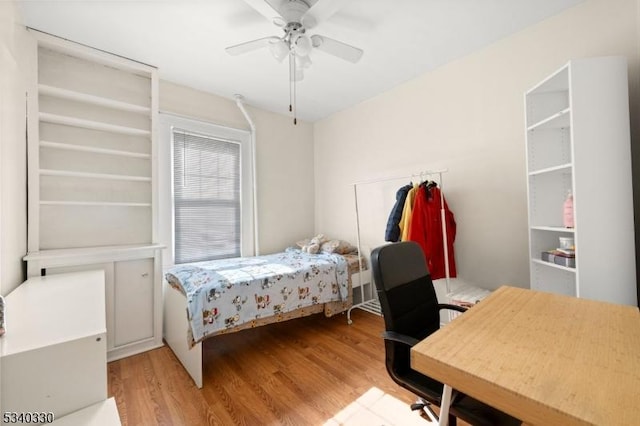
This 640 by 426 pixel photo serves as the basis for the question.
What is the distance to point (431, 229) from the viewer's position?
7.70 ft

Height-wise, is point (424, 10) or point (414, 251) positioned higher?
point (424, 10)

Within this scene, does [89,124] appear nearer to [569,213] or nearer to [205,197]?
[205,197]

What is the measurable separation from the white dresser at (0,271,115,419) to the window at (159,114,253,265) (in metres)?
1.72

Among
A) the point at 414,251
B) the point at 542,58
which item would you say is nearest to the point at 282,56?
the point at 414,251

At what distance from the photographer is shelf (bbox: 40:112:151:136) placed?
79.7 inches

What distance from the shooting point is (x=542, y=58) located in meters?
2.01

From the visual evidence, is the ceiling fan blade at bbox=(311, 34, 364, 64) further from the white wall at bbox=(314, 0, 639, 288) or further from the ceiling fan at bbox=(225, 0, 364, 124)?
the white wall at bbox=(314, 0, 639, 288)

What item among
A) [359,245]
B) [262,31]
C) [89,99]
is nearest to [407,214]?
[359,245]

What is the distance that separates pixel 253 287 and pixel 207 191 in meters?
1.53

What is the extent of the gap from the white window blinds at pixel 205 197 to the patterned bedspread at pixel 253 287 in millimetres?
428

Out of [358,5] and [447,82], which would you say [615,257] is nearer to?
[447,82]

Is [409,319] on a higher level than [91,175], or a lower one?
lower

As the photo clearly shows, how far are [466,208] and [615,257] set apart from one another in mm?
1110

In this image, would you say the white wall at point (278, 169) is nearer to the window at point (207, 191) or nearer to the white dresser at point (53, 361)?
the window at point (207, 191)
